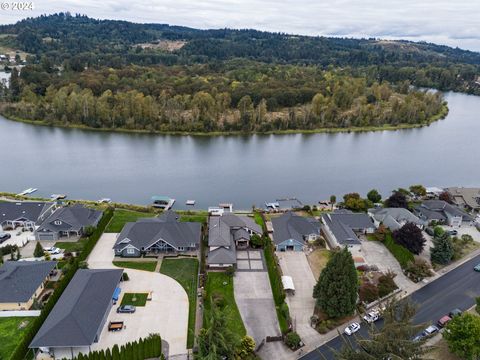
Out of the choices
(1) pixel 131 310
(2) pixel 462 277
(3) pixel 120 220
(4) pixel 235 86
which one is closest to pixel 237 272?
(1) pixel 131 310

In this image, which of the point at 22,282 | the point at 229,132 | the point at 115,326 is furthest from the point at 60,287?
the point at 229,132

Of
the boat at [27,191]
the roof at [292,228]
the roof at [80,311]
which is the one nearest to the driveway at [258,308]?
the roof at [292,228]

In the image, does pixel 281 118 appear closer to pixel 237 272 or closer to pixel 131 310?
pixel 237 272

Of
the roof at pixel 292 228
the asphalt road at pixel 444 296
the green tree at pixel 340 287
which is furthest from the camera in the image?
the roof at pixel 292 228

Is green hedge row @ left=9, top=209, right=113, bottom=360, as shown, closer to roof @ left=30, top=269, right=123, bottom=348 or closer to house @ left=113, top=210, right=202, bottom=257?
roof @ left=30, top=269, right=123, bottom=348

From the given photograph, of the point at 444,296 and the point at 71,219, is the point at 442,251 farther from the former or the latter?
the point at 71,219

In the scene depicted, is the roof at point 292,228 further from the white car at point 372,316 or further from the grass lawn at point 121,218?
the grass lawn at point 121,218

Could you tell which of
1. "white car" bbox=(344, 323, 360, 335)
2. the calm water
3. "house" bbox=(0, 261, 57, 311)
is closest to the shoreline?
the calm water
